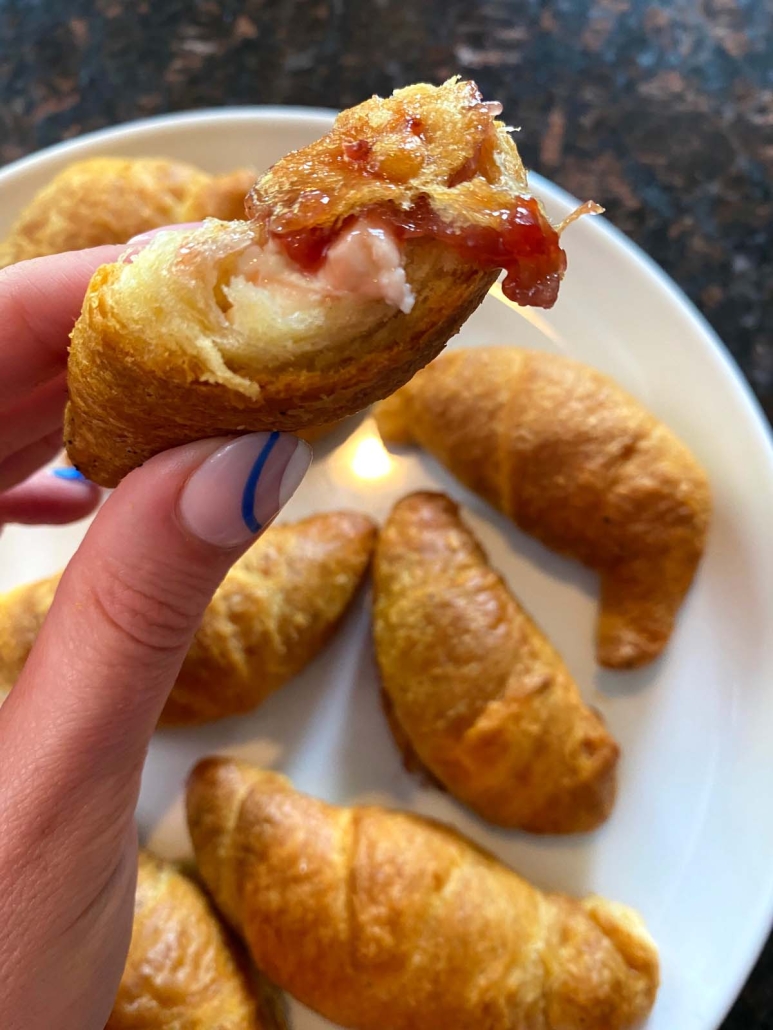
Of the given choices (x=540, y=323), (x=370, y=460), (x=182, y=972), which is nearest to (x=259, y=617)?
(x=370, y=460)

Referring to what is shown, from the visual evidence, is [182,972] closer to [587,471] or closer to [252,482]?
[252,482]

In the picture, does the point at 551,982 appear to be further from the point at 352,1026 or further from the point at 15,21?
the point at 15,21

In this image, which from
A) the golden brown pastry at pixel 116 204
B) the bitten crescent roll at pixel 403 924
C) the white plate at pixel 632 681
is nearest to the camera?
the bitten crescent roll at pixel 403 924

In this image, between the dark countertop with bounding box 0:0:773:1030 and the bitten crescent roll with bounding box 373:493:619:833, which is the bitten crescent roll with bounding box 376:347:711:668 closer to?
the bitten crescent roll with bounding box 373:493:619:833

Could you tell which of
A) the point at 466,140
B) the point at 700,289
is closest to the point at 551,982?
the point at 466,140

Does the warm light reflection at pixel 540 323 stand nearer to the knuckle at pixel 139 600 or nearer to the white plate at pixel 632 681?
→ the white plate at pixel 632 681

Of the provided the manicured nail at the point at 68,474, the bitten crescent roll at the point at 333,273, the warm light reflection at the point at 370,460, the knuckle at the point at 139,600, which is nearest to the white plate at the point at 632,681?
the warm light reflection at the point at 370,460
